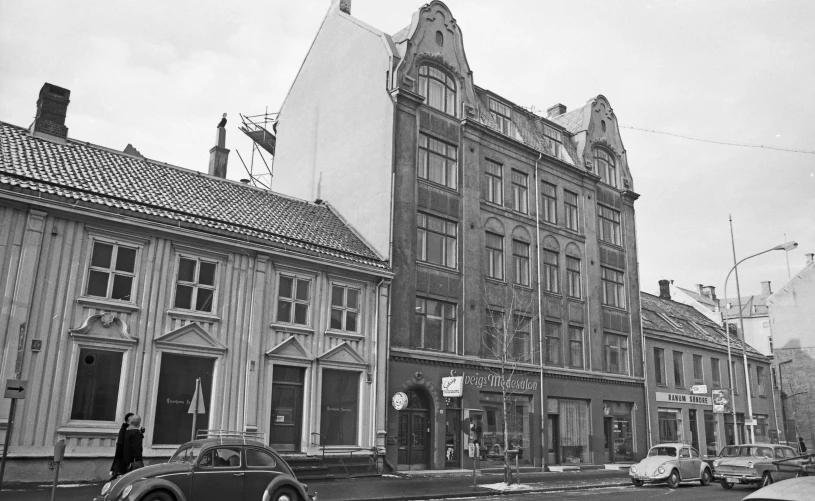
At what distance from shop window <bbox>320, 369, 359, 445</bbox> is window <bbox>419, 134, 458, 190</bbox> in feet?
31.9

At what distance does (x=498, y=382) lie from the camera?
30828 mm

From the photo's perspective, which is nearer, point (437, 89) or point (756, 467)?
point (756, 467)

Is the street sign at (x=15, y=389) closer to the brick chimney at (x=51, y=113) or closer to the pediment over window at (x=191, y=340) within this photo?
the pediment over window at (x=191, y=340)

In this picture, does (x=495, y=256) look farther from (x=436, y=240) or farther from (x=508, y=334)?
(x=436, y=240)

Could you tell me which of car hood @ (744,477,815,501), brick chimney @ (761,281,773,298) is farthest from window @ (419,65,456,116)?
brick chimney @ (761,281,773,298)

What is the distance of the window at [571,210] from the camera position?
37375mm

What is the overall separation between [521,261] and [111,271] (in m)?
19.7

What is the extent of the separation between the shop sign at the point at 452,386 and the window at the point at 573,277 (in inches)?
470

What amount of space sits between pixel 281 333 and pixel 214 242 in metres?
3.92

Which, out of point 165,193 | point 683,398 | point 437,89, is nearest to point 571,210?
point 437,89

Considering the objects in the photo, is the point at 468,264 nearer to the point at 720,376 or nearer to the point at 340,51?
the point at 340,51

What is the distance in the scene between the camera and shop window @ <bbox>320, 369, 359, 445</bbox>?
24312 millimetres

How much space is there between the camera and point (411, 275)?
2830 cm

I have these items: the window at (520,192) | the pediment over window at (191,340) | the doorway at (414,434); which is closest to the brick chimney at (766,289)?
the window at (520,192)
